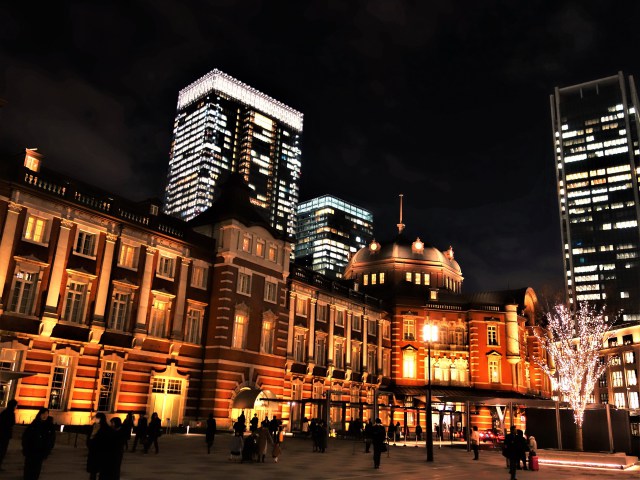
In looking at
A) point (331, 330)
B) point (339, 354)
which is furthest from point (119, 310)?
point (339, 354)

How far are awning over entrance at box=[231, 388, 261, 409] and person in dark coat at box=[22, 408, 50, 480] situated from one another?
27727mm

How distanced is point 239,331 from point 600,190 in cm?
15755

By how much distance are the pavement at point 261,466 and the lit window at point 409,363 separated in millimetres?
31775

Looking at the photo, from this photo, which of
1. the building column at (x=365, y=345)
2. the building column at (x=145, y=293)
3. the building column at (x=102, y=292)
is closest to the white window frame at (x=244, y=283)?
the building column at (x=145, y=293)

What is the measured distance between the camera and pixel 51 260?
34312 mm

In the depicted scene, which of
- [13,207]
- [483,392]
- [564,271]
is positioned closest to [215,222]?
[13,207]

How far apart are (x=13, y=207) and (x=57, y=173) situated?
4.84m

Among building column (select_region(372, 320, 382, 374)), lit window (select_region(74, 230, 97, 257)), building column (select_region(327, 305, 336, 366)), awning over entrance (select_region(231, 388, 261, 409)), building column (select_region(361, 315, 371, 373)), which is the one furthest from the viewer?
building column (select_region(372, 320, 382, 374))

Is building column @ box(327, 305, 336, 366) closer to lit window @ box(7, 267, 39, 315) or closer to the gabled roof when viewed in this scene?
the gabled roof

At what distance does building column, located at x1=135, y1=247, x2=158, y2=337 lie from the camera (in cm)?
3838

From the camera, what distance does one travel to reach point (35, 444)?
14883 mm

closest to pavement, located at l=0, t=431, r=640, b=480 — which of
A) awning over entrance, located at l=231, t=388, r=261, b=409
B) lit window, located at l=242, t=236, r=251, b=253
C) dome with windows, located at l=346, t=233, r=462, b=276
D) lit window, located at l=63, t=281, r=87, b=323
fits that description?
awning over entrance, located at l=231, t=388, r=261, b=409

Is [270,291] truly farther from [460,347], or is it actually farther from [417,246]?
[417,246]

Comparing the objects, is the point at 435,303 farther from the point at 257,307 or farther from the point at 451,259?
the point at 257,307
